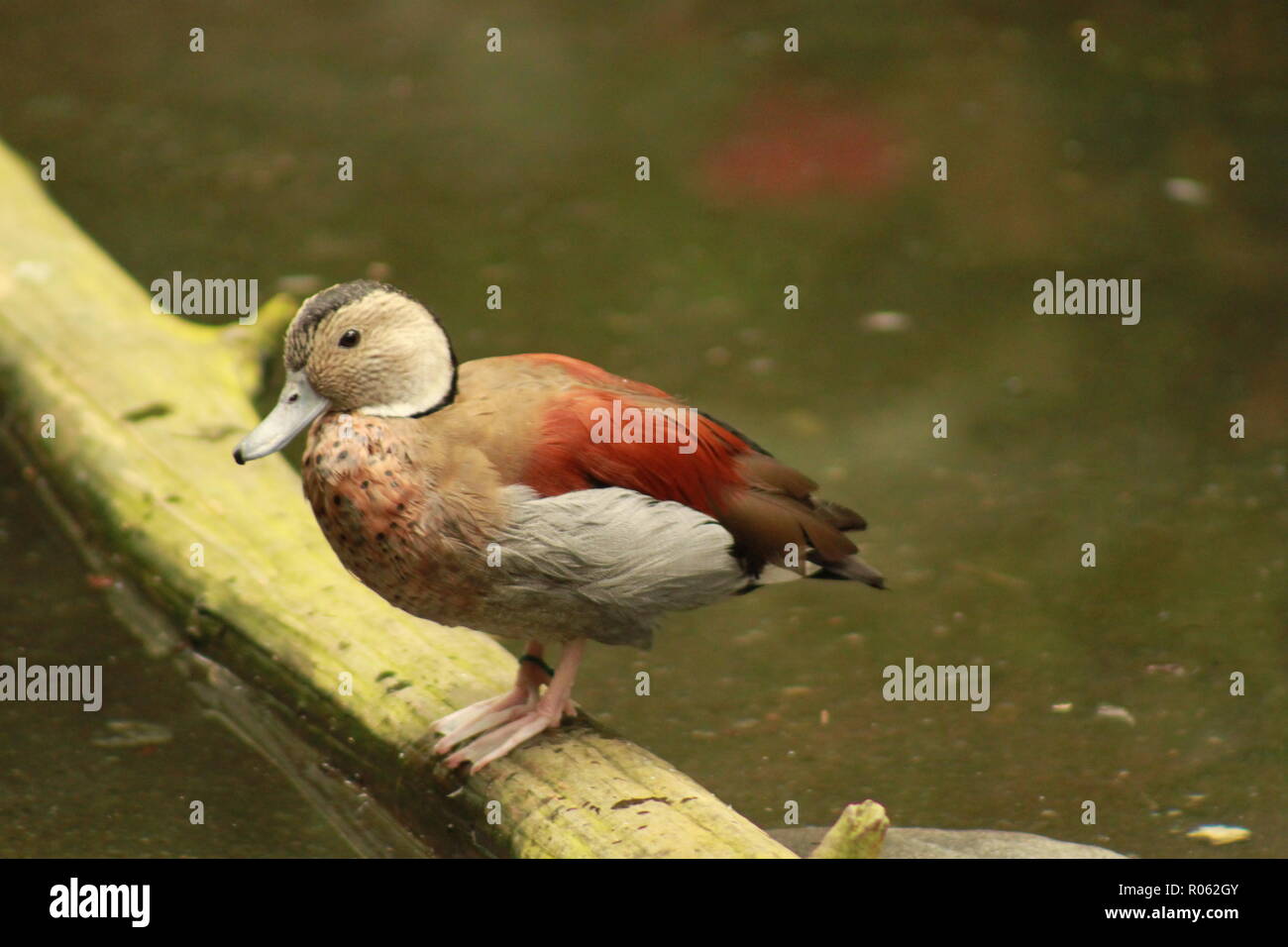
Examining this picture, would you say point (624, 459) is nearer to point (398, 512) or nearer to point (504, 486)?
point (504, 486)

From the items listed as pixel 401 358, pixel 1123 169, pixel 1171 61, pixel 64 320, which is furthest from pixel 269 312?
pixel 1171 61

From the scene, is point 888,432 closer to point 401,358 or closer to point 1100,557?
point 1100,557

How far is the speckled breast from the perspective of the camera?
308 cm

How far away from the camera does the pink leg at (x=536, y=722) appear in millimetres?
3379

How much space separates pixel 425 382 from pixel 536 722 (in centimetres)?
77

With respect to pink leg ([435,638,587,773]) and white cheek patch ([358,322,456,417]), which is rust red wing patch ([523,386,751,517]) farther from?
pink leg ([435,638,587,773])

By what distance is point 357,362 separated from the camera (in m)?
3.15

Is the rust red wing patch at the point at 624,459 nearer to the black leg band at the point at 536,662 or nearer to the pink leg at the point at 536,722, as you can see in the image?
the pink leg at the point at 536,722

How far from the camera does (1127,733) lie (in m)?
4.14

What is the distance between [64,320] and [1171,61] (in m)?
5.96

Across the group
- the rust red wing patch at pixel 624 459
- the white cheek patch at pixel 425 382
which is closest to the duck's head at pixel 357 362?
the white cheek patch at pixel 425 382

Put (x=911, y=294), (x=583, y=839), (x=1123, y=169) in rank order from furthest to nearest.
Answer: (x=1123, y=169), (x=911, y=294), (x=583, y=839)

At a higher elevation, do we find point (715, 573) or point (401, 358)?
point (401, 358)

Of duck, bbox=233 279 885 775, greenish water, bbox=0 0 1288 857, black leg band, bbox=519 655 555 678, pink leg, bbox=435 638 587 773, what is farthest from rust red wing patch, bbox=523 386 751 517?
greenish water, bbox=0 0 1288 857
